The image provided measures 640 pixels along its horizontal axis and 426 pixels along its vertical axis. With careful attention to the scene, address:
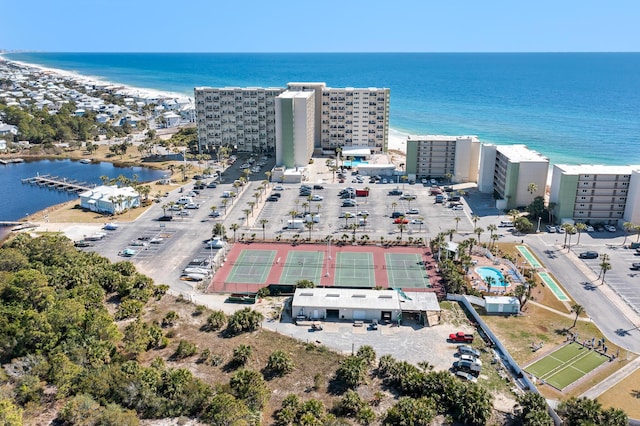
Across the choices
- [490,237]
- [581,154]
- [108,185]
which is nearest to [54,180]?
[108,185]

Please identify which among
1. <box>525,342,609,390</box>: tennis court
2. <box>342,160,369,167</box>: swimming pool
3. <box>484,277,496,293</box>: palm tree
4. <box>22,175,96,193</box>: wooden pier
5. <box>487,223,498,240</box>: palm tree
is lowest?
<box>525,342,609,390</box>: tennis court

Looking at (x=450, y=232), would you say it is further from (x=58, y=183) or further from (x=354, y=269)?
(x=58, y=183)

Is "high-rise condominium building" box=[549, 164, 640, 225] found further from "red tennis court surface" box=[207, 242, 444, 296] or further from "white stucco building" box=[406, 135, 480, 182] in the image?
"red tennis court surface" box=[207, 242, 444, 296]

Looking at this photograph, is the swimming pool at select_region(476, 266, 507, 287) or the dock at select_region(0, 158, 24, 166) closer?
the swimming pool at select_region(476, 266, 507, 287)

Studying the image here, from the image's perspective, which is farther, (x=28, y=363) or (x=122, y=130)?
(x=122, y=130)

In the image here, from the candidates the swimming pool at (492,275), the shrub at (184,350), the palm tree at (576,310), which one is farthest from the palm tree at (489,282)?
the shrub at (184,350)

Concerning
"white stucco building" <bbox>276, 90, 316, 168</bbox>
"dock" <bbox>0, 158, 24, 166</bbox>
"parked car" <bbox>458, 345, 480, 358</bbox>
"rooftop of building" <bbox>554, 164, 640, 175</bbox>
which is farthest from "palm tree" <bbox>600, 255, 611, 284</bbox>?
"dock" <bbox>0, 158, 24, 166</bbox>

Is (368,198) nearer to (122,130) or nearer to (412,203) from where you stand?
(412,203)
